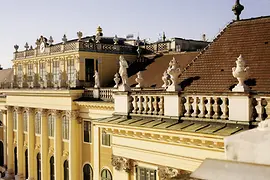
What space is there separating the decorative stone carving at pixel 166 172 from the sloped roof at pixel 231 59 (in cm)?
236

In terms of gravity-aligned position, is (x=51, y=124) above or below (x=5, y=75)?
below

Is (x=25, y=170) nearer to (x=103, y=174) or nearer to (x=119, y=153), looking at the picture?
(x=103, y=174)

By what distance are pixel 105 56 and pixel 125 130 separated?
24403 mm

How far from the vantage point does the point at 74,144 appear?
32094 mm

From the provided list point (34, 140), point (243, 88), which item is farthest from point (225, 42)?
point (34, 140)

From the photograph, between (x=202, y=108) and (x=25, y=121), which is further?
(x=25, y=121)

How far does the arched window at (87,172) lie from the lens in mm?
31781

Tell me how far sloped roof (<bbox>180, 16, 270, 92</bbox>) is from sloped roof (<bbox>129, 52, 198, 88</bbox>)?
1581 centimetres

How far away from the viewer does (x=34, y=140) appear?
1538 inches

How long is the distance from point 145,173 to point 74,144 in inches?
826

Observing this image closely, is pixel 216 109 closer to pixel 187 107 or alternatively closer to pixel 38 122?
pixel 187 107

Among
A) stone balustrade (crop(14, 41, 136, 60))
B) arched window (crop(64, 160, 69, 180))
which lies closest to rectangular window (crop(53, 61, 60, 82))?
stone balustrade (crop(14, 41, 136, 60))

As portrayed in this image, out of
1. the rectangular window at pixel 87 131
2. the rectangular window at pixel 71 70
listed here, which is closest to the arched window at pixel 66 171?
the rectangular window at pixel 87 131

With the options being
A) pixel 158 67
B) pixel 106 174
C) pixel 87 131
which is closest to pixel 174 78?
pixel 106 174
